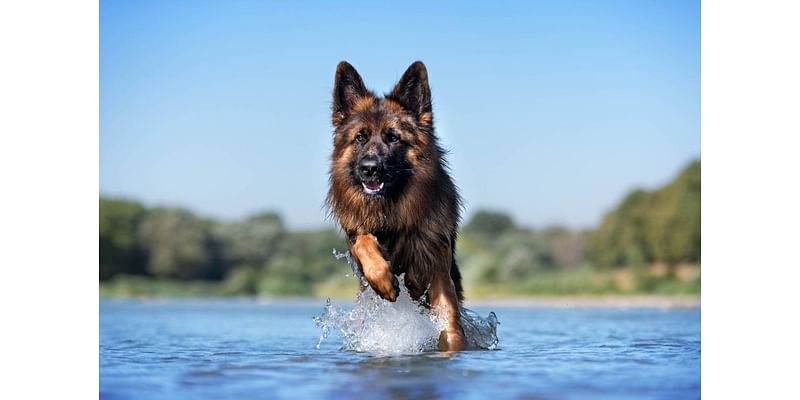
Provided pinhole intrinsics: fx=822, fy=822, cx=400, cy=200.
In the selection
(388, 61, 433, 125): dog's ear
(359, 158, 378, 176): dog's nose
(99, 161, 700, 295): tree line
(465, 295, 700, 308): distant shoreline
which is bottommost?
(465, 295, 700, 308): distant shoreline

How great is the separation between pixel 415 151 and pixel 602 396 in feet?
10.2

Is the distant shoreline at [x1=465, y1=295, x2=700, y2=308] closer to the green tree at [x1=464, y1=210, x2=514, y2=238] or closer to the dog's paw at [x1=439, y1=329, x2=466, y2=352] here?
the dog's paw at [x1=439, y1=329, x2=466, y2=352]

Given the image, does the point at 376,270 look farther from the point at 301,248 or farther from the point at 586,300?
the point at 301,248

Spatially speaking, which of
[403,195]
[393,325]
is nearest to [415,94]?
[403,195]

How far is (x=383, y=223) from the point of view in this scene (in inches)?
287

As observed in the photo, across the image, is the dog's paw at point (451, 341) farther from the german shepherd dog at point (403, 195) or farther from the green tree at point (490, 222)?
the green tree at point (490, 222)

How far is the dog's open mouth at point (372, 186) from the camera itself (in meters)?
7.12

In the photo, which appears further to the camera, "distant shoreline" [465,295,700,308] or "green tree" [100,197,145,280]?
"green tree" [100,197,145,280]

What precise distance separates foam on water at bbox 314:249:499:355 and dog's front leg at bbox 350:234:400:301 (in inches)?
20.4

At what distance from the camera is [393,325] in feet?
24.6

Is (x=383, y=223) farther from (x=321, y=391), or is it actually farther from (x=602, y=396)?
(x=602, y=396)

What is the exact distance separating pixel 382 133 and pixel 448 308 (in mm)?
1651

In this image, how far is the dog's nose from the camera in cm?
698

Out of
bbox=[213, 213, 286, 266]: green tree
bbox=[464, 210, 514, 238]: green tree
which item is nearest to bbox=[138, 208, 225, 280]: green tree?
bbox=[213, 213, 286, 266]: green tree
